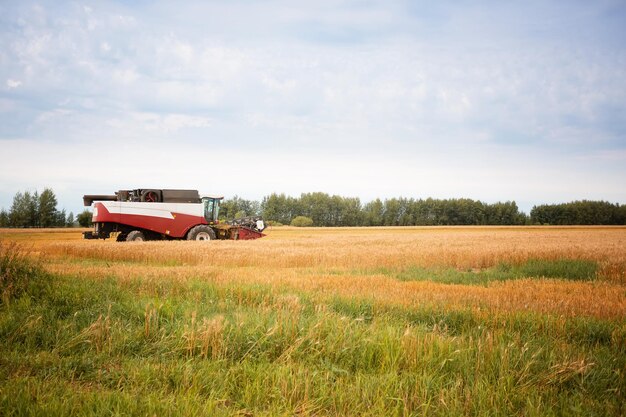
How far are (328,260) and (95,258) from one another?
1157 centimetres

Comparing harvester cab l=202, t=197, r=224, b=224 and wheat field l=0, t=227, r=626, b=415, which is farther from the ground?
harvester cab l=202, t=197, r=224, b=224

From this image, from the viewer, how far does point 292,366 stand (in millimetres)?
4934

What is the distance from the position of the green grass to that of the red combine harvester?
74.1 ft

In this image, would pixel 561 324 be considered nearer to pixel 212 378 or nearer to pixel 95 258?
pixel 212 378

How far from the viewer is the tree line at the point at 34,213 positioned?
84.0m

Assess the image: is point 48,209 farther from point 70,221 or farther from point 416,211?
point 416,211

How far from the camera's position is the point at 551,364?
522 centimetres

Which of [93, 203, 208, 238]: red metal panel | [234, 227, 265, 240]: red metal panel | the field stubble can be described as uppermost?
[93, 203, 208, 238]: red metal panel

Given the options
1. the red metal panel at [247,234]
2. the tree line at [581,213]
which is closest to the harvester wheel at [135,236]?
the red metal panel at [247,234]

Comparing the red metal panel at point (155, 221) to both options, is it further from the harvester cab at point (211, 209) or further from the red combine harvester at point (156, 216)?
the harvester cab at point (211, 209)

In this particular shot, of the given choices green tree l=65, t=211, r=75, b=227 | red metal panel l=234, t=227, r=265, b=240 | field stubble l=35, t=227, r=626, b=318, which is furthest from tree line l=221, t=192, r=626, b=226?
field stubble l=35, t=227, r=626, b=318

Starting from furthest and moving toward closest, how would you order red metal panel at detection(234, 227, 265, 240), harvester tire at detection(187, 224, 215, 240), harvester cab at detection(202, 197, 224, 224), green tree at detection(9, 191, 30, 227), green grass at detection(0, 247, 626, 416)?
green tree at detection(9, 191, 30, 227) → red metal panel at detection(234, 227, 265, 240) → harvester cab at detection(202, 197, 224, 224) → harvester tire at detection(187, 224, 215, 240) → green grass at detection(0, 247, 626, 416)

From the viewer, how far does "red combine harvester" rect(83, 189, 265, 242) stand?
2822 cm

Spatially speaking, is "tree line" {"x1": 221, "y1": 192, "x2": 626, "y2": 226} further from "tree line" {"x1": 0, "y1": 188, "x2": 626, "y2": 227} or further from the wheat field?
the wheat field
